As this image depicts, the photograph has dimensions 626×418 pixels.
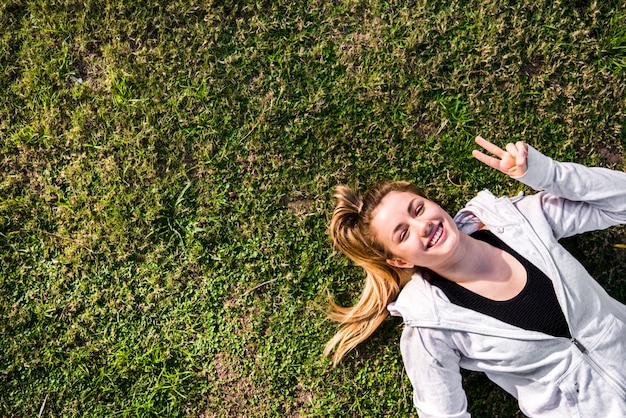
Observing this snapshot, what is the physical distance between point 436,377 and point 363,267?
0.90 m

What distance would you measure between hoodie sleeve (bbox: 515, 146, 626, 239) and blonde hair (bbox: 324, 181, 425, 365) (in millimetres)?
836

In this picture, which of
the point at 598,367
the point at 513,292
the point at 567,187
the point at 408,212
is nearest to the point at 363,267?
the point at 408,212

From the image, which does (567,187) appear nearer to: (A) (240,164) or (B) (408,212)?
(B) (408,212)

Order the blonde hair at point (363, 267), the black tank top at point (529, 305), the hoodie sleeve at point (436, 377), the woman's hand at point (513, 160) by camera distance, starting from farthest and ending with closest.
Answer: the blonde hair at point (363, 267), the hoodie sleeve at point (436, 377), the black tank top at point (529, 305), the woman's hand at point (513, 160)

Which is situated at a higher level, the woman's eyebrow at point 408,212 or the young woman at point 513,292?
the woman's eyebrow at point 408,212

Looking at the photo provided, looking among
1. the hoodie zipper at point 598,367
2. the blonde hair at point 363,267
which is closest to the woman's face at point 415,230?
the blonde hair at point 363,267

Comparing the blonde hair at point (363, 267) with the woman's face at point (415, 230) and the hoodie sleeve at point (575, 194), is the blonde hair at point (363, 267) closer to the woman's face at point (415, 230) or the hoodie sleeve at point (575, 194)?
the woman's face at point (415, 230)

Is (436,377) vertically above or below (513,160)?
below

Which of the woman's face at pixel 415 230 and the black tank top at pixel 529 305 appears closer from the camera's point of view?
the woman's face at pixel 415 230

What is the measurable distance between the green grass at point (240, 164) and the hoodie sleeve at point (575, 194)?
463 mm

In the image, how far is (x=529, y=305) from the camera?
11.0ft

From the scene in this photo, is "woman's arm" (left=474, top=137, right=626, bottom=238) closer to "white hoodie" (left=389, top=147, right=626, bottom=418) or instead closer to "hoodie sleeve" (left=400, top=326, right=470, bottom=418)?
"white hoodie" (left=389, top=147, right=626, bottom=418)

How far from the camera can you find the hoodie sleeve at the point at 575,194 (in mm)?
3273

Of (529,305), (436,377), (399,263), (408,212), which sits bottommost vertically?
(436,377)
